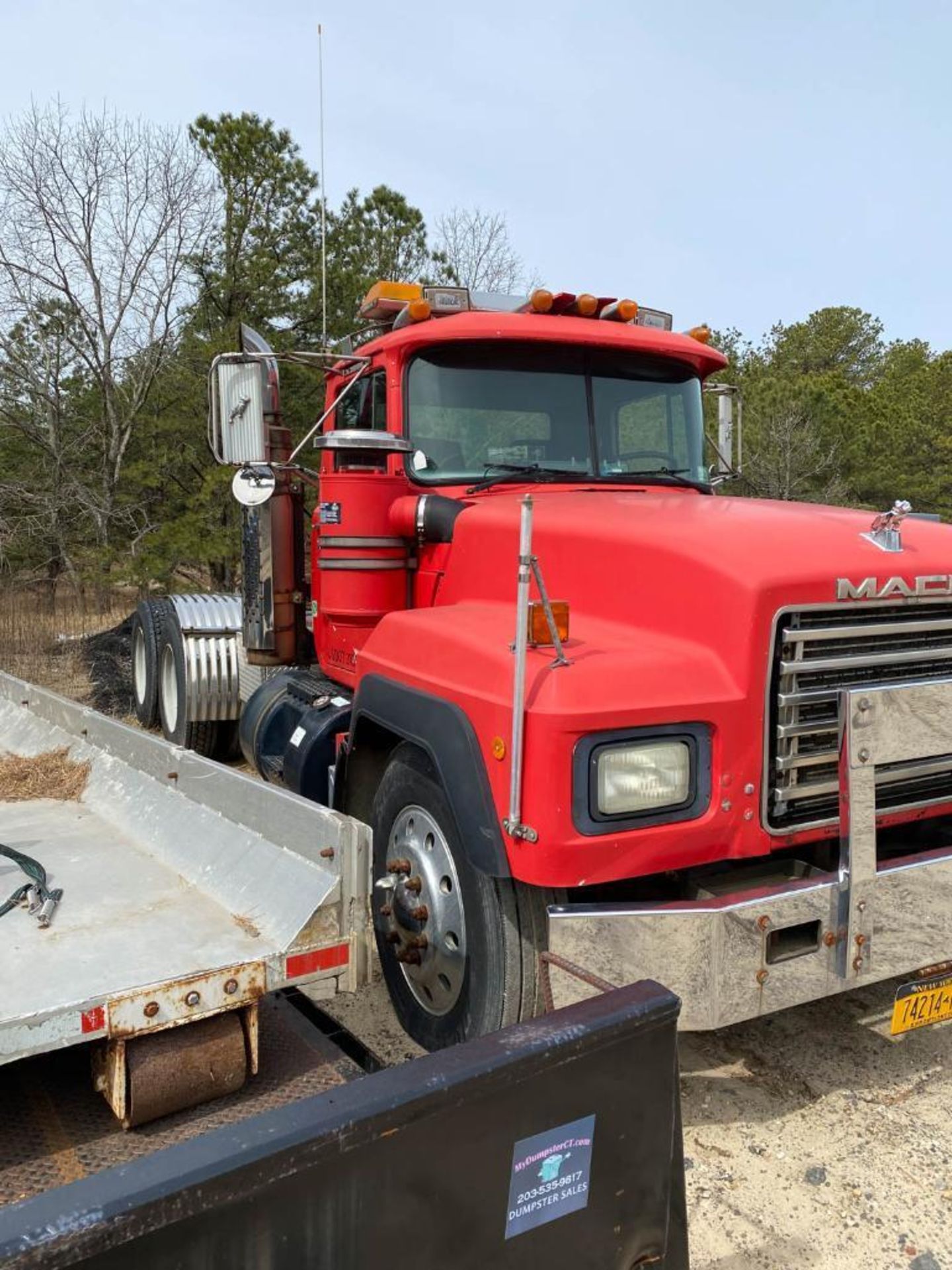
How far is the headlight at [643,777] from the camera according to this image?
2.38m

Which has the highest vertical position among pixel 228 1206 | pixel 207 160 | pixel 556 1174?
pixel 207 160

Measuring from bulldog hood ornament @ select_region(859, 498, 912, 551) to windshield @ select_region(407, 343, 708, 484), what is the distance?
1449 millimetres

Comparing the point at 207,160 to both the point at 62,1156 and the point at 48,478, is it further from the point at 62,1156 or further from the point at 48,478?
the point at 62,1156

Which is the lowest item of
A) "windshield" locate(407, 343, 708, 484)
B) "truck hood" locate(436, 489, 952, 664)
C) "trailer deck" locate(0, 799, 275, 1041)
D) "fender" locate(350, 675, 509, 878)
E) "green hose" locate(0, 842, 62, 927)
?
"trailer deck" locate(0, 799, 275, 1041)

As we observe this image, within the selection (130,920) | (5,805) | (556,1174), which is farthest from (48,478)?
(556,1174)

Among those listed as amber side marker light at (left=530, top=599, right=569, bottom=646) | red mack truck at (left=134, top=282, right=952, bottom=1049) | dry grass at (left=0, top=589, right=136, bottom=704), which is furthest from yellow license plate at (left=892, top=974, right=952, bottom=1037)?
dry grass at (left=0, top=589, right=136, bottom=704)

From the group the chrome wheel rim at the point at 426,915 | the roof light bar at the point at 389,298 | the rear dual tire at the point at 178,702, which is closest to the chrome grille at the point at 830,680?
the chrome wheel rim at the point at 426,915

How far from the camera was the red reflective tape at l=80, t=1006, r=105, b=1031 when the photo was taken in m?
2.02

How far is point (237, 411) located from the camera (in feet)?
13.9

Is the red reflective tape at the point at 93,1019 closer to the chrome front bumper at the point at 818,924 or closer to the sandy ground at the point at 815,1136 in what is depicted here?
the chrome front bumper at the point at 818,924

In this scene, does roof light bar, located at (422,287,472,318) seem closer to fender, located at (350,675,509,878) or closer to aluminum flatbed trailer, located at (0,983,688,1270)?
fender, located at (350,675,509,878)

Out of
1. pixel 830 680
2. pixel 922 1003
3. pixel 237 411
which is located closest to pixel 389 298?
pixel 237 411

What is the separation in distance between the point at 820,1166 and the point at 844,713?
1309 millimetres

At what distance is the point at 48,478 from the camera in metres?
Answer: 18.8
